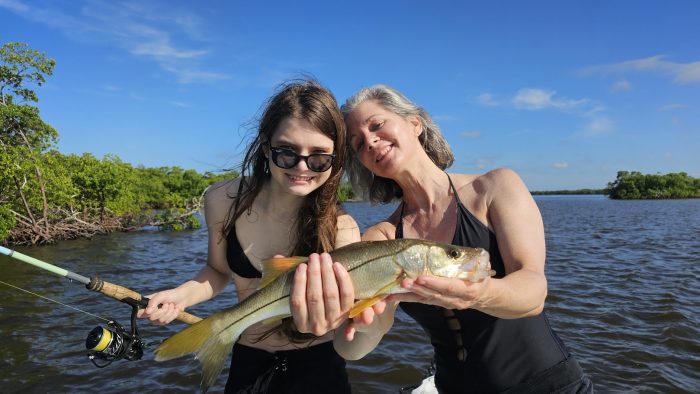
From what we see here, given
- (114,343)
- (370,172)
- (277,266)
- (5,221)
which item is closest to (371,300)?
(277,266)

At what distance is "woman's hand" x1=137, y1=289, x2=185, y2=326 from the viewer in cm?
331

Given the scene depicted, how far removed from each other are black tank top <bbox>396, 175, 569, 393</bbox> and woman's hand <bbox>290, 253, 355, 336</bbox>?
76 cm

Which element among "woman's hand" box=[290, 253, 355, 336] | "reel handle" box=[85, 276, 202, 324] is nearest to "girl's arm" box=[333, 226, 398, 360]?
"woman's hand" box=[290, 253, 355, 336]

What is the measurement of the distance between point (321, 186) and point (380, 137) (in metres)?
0.62

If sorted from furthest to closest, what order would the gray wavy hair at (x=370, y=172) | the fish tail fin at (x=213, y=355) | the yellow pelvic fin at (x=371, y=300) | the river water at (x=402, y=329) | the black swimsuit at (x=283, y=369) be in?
1. the river water at (x=402, y=329)
2. the gray wavy hair at (x=370, y=172)
3. the black swimsuit at (x=283, y=369)
4. the fish tail fin at (x=213, y=355)
5. the yellow pelvic fin at (x=371, y=300)

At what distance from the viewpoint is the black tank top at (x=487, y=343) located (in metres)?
2.90

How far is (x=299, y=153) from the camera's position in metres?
3.20

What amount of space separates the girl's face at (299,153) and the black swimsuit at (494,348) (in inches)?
44.8

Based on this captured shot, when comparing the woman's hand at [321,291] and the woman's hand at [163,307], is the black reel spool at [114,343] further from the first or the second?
the woman's hand at [321,291]

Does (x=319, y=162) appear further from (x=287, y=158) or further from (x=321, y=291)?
(x=321, y=291)

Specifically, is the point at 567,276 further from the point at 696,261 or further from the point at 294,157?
the point at 294,157

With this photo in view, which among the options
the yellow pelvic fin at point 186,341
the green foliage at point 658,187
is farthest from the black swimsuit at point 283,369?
the green foliage at point 658,187

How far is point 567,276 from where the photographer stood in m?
13.8

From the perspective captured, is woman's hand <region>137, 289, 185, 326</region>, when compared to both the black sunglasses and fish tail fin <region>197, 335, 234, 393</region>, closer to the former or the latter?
fish tail fin <region>197, 335, 234, 393</region>
